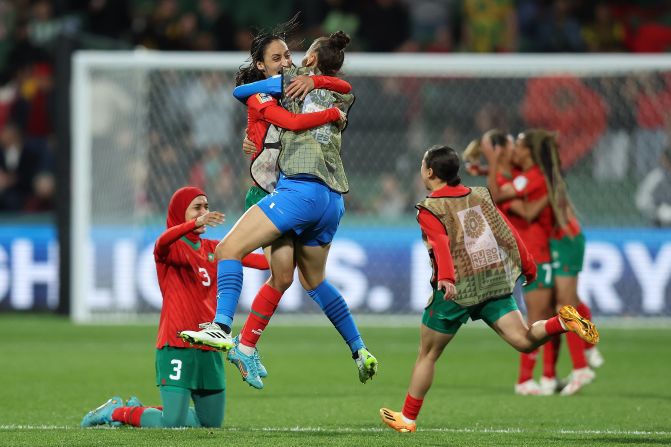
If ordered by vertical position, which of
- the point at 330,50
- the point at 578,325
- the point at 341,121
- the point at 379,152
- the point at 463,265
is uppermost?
the point at 330,50

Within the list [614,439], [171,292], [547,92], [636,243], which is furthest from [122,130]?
[614,439]

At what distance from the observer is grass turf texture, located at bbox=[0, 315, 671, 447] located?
7.43 m

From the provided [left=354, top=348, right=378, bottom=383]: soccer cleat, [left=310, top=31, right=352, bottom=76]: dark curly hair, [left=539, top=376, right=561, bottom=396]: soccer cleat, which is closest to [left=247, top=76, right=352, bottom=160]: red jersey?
[left=310, top=31, right=352, bottom=76]: dark curly hair

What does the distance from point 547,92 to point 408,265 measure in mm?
3127

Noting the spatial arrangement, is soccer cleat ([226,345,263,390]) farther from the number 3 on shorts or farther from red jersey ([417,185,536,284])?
red jersey ([417,185,536,284])

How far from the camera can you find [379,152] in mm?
17484

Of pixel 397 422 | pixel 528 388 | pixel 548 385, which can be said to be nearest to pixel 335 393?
pixel 528 388

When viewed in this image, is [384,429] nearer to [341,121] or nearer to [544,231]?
[341,121]

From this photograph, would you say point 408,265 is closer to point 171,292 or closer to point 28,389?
point 28,389

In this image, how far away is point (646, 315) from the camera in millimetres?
16031

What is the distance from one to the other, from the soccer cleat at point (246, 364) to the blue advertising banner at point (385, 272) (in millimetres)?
8656

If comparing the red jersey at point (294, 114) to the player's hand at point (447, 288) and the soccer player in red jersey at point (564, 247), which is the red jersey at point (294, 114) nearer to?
the player's hand at point (447, 288)

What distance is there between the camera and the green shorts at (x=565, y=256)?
10.5m

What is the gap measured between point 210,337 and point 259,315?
2.35ft
